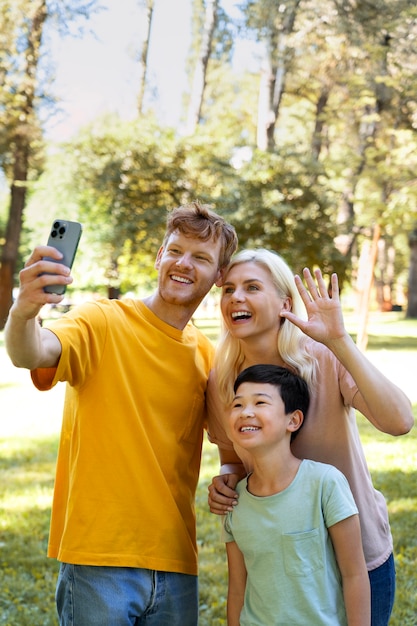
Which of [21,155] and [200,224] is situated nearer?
[200,224]

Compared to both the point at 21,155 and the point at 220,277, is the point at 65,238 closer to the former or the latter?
the point at 220,277

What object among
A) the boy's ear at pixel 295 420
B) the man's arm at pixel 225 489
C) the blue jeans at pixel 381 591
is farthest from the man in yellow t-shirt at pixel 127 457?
the blue jeans at pixel 381 591

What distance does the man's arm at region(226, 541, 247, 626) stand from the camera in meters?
2.57

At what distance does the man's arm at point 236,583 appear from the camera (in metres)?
2.57

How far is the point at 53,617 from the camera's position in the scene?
176 inches

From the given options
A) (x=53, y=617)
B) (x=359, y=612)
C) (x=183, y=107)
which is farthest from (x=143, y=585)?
(x=183, y=107)

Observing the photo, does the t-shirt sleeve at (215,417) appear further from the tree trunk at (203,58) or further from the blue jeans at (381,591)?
the tree trunk at (203,58)

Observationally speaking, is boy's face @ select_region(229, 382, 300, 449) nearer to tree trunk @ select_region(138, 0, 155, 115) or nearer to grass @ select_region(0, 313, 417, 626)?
grass @ select_region(0, 313, 417, 626)

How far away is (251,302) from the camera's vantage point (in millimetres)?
2701

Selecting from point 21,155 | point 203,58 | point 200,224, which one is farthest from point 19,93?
point 200,224

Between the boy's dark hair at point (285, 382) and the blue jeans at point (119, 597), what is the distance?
2.31ft

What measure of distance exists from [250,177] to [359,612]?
17.3 meters

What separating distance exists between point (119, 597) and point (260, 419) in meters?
0.75

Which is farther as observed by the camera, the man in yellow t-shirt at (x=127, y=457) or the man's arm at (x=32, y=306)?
the man in yellow t-shirt at (x=127, y=457)
